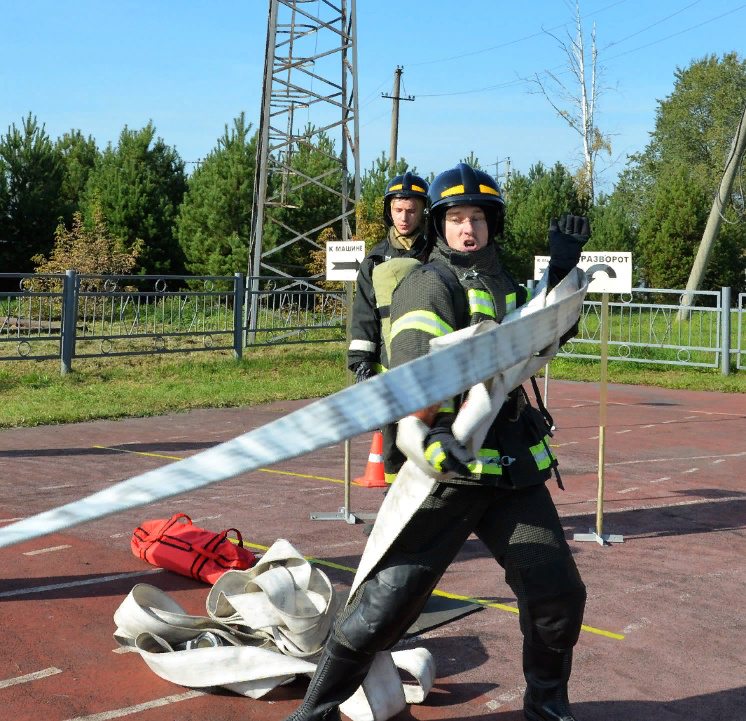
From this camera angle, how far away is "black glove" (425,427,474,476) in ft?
8.89

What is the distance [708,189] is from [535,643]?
52.4 metres

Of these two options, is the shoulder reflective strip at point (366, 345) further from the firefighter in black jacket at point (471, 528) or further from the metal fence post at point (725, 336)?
the metal fence post at point (725, 336)

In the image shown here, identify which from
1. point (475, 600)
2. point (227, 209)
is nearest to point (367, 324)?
point (475, 600)

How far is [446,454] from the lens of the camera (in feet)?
8.88

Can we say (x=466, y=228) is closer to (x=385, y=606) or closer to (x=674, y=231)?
(x=385, y=606)

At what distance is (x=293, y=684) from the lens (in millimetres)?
3898

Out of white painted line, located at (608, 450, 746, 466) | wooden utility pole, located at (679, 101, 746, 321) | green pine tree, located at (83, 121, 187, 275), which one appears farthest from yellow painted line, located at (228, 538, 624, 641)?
green pine tree, located at (83, 121, 187, 275)

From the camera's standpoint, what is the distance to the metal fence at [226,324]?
599 inches

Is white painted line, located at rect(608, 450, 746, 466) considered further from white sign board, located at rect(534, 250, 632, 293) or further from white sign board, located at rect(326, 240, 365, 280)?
white sign board, located at rect(326, 240, 365, 280)

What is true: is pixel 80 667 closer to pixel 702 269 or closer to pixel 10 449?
pixel 10 449

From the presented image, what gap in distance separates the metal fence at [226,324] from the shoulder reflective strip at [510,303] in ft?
36.6

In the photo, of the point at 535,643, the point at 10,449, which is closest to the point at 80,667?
the point at 535,643

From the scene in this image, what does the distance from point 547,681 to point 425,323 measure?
134 cm

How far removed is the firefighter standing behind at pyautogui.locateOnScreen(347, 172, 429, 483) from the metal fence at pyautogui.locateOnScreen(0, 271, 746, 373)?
8865 mm
